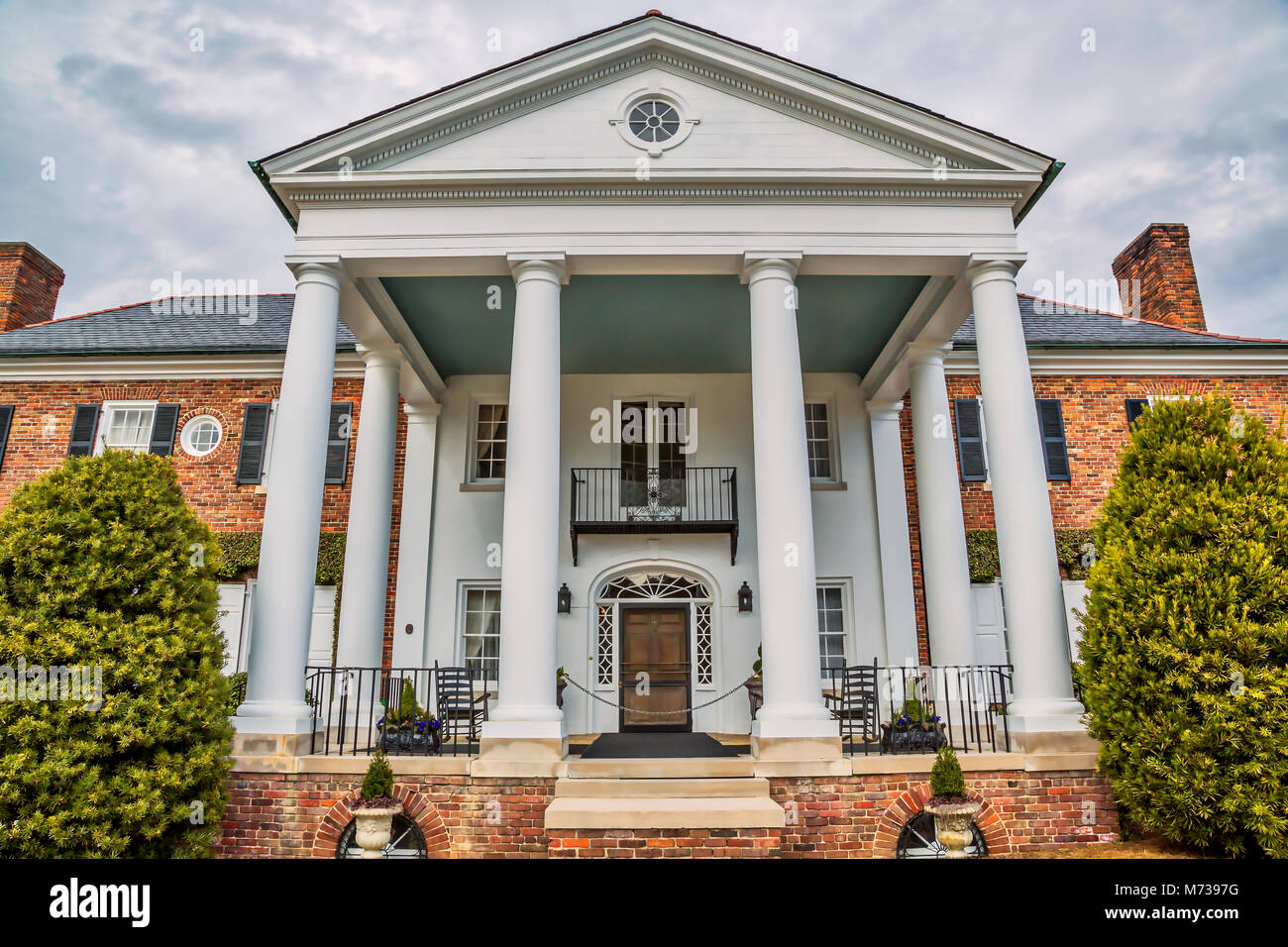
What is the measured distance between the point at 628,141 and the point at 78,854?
29.5ft

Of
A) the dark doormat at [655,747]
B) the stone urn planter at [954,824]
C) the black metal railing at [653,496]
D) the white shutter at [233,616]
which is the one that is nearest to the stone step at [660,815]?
the stone urn planter at [954,824]

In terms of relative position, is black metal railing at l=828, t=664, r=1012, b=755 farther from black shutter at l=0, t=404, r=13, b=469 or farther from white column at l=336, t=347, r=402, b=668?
black shutter at l=0, t=404, r=13, b=469

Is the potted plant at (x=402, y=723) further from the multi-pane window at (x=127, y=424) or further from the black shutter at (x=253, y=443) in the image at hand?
the multi-pane window at (x=127, y=424)

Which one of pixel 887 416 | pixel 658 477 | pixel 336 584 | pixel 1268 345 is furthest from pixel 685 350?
pixel 1268 345

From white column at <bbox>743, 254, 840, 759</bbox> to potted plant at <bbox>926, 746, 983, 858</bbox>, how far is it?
986 mm

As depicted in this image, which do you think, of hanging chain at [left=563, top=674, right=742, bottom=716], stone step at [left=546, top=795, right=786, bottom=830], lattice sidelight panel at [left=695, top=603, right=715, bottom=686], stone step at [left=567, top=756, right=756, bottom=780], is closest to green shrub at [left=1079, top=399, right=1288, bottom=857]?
stone step at [left=546, top=795, right=786, bottom=830]

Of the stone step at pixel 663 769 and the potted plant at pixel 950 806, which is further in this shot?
the stone step at pixel 663 769

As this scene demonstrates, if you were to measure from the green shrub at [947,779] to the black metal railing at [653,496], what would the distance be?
Answer: 235 inches

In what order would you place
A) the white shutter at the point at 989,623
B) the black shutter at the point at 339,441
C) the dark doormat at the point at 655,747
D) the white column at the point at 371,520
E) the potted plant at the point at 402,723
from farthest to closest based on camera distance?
the black shutter at the point at 339,441 < the white shutter at the point at 989,623 < the white column at the point at 371,520 < the dark doormat at the point at 655,747 < the potted plant at the point at 402,723

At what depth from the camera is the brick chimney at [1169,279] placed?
15953mm

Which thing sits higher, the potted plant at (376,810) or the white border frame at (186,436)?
the white border frame at (186,436)
